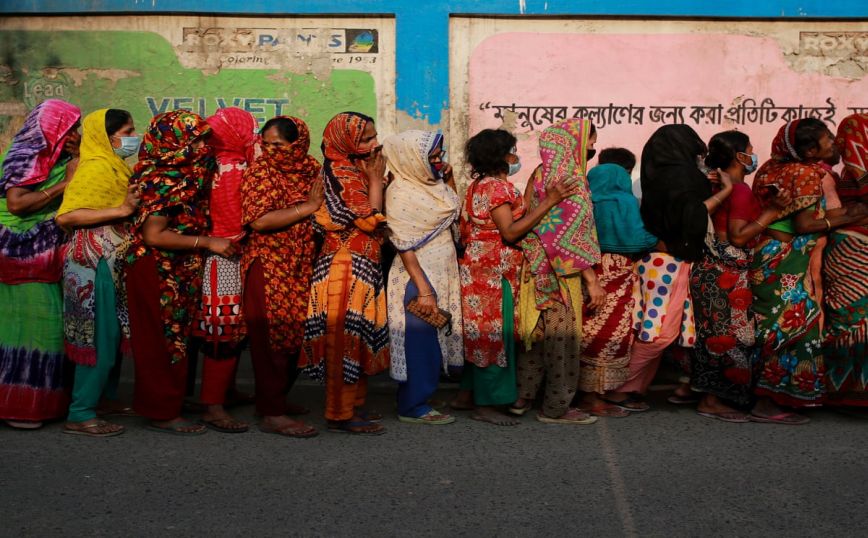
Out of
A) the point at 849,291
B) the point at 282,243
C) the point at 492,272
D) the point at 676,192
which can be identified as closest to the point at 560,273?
the point at 492,272

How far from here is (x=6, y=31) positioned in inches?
312

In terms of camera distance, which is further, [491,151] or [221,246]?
[491,151]

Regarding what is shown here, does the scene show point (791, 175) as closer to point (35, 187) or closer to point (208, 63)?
point (35, 187)

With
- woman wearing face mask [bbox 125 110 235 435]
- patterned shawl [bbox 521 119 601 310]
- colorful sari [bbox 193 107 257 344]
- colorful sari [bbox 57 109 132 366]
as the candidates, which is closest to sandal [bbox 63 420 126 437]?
woman wearing face mask [bbox 125 110 235 435]

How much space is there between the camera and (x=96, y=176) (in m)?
4.50

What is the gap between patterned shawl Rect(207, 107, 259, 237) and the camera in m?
4.56

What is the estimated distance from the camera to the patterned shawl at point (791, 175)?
466 centimetres

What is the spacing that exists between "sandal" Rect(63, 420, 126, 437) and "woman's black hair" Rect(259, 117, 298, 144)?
1.69 m

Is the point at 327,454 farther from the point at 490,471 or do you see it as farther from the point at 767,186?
the point at 767,186

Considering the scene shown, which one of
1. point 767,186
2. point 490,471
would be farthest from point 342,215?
point 767,186

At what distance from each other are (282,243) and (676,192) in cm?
211

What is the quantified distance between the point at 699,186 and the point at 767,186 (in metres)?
0.37

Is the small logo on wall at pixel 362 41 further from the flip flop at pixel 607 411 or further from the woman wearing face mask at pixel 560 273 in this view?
the flip flop at pixel 607 411

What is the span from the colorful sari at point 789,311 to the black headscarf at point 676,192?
377mm
